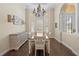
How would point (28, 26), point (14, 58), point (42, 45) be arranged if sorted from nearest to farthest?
1. point (14, 58)
2. point (28, 26)
3. point (42, 45)

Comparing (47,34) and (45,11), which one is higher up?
(45,11)

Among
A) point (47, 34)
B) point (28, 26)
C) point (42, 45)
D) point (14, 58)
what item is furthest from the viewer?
point (42, 45)

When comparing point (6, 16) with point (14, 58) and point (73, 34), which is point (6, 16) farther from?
point (14, 58)

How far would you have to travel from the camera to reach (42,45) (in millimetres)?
3447

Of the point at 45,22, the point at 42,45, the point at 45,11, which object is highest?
the point at 45,11

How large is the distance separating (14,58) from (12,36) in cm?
300

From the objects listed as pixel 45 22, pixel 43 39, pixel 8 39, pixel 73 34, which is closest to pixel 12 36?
pixel 8 39

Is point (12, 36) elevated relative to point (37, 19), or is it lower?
lower

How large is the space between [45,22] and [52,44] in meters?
0.56

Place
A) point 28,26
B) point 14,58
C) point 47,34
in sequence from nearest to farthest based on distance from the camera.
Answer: point 14,58
point 47,34
point 28,26

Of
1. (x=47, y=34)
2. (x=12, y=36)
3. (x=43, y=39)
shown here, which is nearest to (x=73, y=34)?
(x=43, y=39)

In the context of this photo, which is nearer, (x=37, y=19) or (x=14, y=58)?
(x=14, y=58)

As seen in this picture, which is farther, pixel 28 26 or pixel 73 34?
→ pixel 73 34

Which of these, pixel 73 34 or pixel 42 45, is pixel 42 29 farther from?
pixel 73 34
